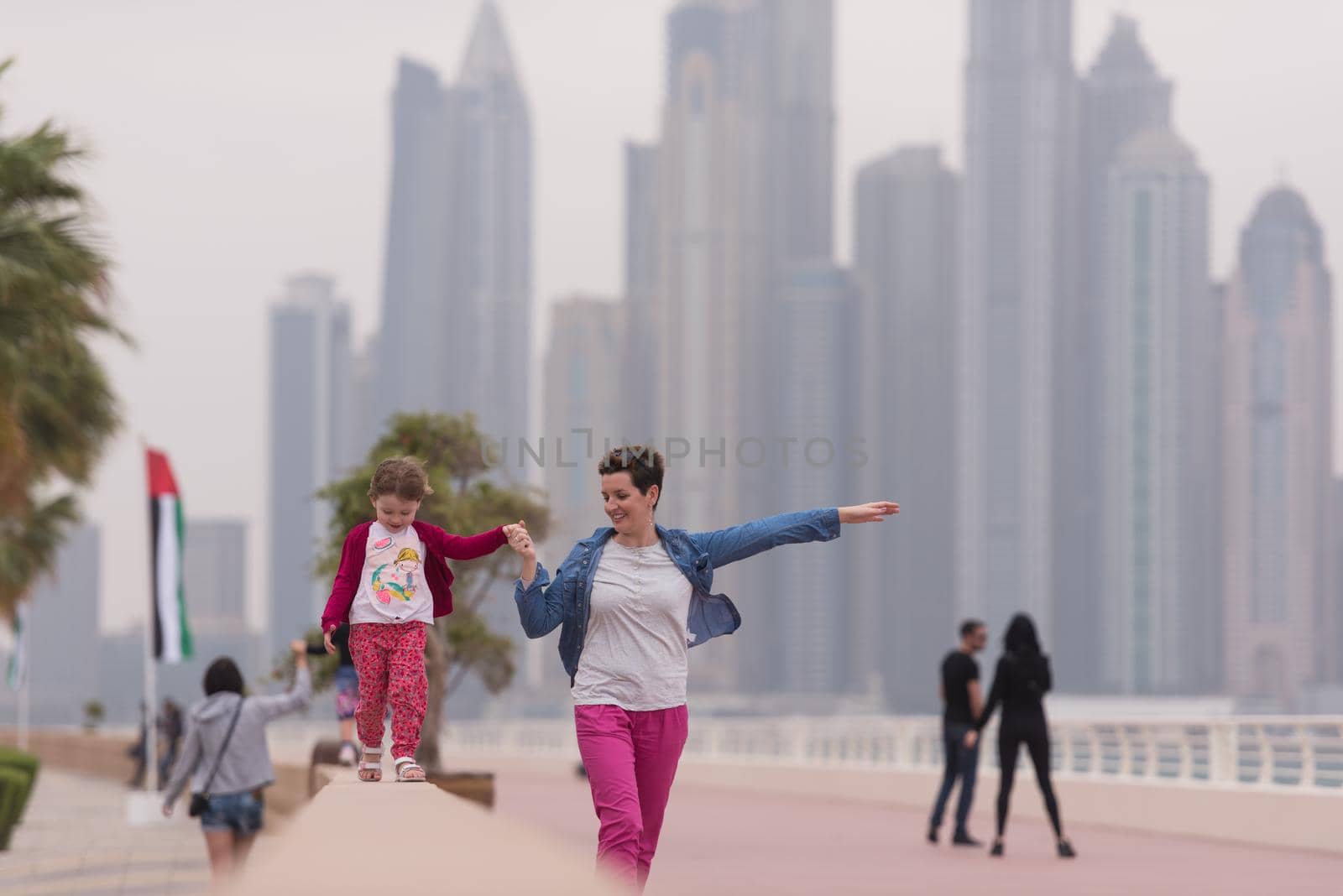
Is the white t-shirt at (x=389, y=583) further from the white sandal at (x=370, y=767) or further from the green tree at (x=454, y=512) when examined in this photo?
the green tree at (x=454, y=512)

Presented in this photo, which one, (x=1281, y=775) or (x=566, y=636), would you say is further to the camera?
(x=1281, y=775)

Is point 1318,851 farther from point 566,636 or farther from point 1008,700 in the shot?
point 566,636

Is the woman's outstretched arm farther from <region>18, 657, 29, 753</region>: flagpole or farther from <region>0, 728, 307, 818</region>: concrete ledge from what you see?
<region>18, 657, 29, 753</region>: flagpole

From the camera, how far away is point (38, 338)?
60.4ft

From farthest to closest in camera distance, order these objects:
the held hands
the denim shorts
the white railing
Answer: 1. the white railing
2. the denim shorts
3. the held hands

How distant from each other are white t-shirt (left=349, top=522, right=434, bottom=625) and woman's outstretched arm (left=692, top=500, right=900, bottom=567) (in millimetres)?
931

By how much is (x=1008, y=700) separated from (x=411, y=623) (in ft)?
26.2

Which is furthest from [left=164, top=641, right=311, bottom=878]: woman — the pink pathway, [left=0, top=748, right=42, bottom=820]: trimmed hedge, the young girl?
[left=0, top=748, right=42, bottom=820]: trimmed hedge

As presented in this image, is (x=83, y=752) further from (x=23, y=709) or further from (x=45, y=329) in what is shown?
(x=45, y=329)

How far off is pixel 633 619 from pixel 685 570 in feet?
0.80

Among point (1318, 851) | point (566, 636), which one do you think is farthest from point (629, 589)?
point (1318, 851)

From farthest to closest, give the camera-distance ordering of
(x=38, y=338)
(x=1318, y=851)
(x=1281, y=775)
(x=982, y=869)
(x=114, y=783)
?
(x=114, y=783) → (x=38, y=338) → (x=1281, y=775) → (x=1318, y=851) → (x=982, y=869)

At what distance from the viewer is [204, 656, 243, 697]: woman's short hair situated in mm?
10367

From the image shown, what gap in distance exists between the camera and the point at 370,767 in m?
6.20
